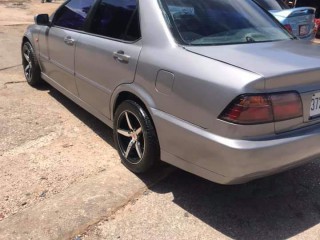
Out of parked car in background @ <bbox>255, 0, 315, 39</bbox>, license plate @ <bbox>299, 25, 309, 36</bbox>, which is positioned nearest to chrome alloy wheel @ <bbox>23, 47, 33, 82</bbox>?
parked car in background @ <bbox>255, 0, 315, 39</bbox>

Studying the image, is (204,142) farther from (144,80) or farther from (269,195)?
(269,195)

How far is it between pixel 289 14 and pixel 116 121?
4.70 meters

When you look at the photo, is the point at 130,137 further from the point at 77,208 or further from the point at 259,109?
the point at 259,109

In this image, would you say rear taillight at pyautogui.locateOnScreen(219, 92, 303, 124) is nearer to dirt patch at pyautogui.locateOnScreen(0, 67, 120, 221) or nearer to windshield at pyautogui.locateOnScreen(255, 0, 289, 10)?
dirt patch at pyautogui.locateOnScreen(0, 67, 120, 221)

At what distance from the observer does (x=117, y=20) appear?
12.8 ft

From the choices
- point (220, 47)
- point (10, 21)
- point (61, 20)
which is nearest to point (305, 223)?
point (220, 47)

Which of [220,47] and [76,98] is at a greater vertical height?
[220,47]

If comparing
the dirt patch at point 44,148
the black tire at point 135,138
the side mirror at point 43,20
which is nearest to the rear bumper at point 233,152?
the black tire at point 135,138

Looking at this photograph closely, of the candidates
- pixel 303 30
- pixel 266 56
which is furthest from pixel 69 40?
pixel 303 30

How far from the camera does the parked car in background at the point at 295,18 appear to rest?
736cm

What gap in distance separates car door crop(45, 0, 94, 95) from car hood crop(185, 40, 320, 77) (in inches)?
70.4

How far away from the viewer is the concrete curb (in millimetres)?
2994

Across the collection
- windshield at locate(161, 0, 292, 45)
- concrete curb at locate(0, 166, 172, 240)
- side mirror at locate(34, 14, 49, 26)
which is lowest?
concrete curb at locate(0, 166, 172, 240)

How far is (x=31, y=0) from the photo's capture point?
2062 cm
